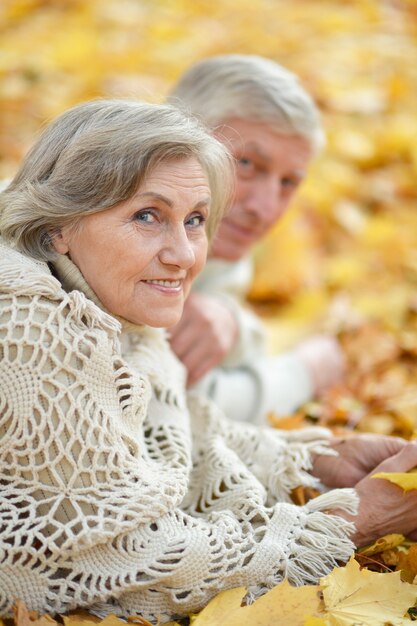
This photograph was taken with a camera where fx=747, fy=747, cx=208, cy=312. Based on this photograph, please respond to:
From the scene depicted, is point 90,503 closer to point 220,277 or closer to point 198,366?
point 198,366

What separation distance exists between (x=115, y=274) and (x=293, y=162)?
1264 mm

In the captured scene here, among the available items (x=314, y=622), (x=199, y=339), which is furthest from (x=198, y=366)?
(x=314, y=622)

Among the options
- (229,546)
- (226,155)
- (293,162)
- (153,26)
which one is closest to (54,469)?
(229,546)

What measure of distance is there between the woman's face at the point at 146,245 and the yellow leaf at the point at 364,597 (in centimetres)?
65

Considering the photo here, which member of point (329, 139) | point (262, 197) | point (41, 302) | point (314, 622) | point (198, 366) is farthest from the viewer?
point (329, 139)

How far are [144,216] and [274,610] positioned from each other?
0.84m

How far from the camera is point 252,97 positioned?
8.55 ft

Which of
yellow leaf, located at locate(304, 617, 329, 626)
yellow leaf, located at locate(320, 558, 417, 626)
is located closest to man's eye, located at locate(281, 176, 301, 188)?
yellow leaf, located at locate(320, 558, 417, 626)

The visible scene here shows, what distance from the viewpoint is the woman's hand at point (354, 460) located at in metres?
1.90

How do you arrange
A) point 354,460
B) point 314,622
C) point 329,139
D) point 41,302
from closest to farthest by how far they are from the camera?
1. point 314,622
2. point 41,302
3. point 354,460
4. point 329,139

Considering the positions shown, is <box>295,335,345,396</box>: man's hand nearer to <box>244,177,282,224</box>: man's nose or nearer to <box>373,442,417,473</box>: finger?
<box>244,177,282,224</box>: man's nose

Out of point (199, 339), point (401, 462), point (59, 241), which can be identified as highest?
point (59, 241)

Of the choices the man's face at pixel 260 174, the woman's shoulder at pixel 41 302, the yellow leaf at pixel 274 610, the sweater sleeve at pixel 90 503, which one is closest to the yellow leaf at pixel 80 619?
the sweater sleeve at pixel 90 503

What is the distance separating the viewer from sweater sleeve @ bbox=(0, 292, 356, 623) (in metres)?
1.44
